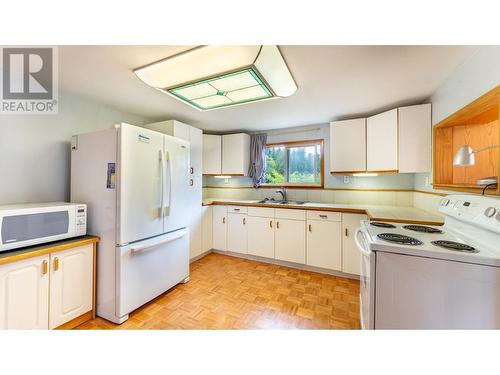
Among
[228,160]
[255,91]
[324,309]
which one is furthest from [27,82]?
[324,309]

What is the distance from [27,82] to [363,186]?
12.8ft

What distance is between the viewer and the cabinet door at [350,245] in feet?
7.55

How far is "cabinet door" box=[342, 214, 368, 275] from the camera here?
2303mm

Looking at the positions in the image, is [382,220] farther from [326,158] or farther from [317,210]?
[326,158]

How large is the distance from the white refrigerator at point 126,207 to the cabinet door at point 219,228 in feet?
3.87

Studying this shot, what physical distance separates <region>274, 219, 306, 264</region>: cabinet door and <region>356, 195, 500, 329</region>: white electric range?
145 centimetres

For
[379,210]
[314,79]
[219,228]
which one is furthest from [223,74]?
[219,228]

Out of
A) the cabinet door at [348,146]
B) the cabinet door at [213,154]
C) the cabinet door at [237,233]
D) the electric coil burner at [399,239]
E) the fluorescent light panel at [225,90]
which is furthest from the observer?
the cabinet door at [213,154]

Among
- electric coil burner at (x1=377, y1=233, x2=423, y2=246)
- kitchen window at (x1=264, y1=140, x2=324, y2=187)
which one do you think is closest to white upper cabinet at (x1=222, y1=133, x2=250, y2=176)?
kitchen window at (x1=264, y1=140, x2=324, y2=187)

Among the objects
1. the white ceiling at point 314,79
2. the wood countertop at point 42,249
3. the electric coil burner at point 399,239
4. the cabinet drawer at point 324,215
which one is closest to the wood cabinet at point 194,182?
the white ceiling at point 314,79

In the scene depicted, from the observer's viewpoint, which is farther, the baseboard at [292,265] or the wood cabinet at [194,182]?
the wood cabinet at [194,182]

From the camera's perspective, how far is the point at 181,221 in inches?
86.1

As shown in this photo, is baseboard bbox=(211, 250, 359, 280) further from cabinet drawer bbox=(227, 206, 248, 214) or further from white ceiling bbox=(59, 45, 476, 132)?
white ceiling bbox=(59, 45, 476, 132)

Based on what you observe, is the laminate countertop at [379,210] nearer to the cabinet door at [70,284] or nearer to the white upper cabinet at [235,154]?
the white upper cabinet at [235,154]
